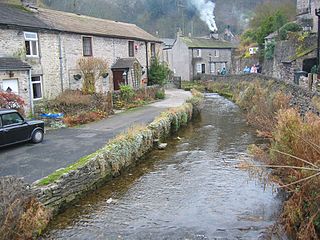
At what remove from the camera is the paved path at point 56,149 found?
1141cm

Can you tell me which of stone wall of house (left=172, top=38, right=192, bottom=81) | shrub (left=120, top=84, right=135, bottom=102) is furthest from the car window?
stone wall of house (left=172, top=38, right=192, bottom=81)

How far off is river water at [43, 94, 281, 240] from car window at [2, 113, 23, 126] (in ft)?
15.1

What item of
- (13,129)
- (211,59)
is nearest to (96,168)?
(13,129)

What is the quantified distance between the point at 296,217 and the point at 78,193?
6.43 m

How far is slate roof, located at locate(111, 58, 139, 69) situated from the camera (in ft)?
97.7

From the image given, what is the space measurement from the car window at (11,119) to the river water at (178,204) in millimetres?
4600

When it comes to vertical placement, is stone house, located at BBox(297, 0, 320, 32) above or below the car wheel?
above

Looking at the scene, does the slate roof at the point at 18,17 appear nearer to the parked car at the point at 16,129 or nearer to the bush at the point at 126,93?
the bush at the point at 126,93

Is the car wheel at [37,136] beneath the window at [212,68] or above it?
beneath

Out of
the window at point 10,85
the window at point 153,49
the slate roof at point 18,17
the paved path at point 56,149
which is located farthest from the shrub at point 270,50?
the window at point 10,85

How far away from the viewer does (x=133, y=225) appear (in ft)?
31.1

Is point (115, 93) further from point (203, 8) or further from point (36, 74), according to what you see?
point (203, 8)

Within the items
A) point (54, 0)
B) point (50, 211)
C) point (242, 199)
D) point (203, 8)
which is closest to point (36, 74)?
point (50, 211)

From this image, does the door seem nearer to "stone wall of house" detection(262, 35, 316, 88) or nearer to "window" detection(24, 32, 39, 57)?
"window" detection(24, 32, 39, 57)
